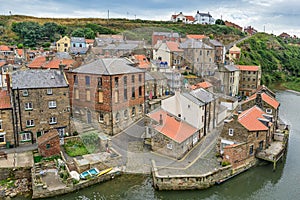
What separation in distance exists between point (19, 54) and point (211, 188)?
42.3m

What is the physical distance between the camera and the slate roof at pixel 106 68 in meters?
21.1

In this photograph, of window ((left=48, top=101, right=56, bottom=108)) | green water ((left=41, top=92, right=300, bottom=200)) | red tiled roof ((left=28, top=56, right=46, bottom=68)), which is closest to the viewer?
green water ((left=41, top=92, right=300, bottom=200))

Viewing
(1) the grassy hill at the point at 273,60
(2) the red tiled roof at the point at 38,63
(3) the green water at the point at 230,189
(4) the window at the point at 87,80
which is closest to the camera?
(3) the green water at the point at 230,189

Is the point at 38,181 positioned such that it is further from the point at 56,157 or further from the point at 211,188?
the point at 211,188

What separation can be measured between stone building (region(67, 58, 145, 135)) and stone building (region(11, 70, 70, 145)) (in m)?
1.09

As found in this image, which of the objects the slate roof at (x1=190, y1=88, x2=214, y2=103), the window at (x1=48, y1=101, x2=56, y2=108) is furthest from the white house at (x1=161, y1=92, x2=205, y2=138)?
the window at (x1=48, y1=101, x2=56, y2=108)

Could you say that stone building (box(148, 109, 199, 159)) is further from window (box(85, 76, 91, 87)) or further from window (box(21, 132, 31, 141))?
window (box(21, 132, 31, 141))

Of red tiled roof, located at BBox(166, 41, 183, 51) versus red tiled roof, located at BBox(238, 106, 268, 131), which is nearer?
red tiled roof, located at BBox(238, 106, 268, 131)

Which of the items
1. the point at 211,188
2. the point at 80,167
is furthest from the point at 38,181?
the point at 211,188

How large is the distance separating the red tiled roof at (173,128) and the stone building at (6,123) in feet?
34.0

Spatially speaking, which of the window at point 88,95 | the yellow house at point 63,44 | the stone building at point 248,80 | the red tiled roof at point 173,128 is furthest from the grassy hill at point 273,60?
the window at point 88,95

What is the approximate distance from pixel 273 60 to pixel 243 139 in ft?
190

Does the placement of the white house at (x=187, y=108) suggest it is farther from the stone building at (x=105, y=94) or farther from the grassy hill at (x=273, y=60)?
the grassy hill at (x=273, y=60)

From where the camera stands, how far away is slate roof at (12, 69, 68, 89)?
20.3m
